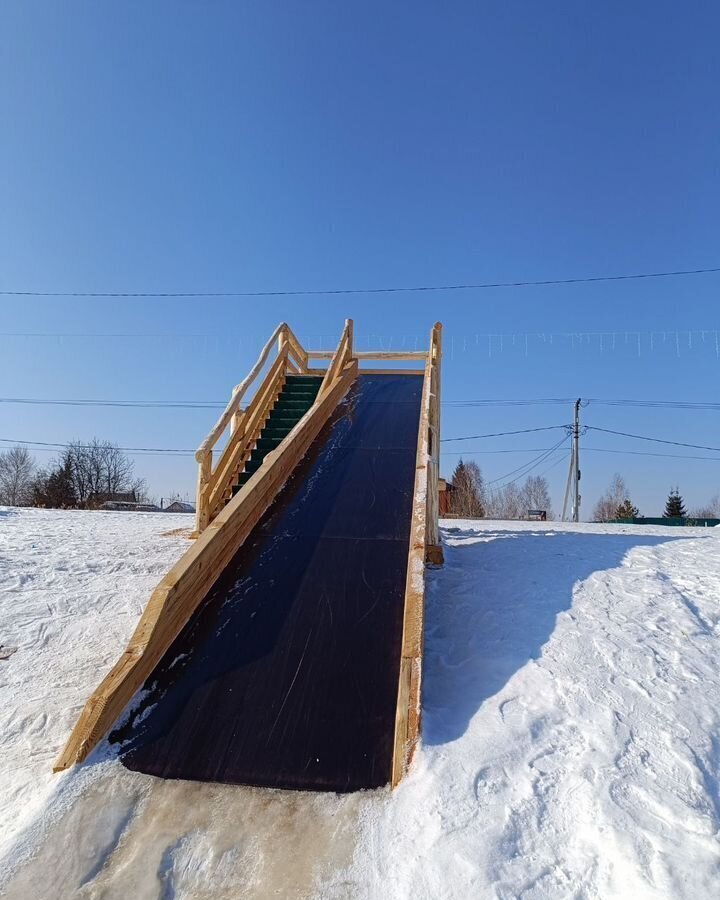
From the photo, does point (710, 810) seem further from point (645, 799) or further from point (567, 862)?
point (567, 862)

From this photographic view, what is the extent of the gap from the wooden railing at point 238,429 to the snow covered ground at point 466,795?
2.54 metres

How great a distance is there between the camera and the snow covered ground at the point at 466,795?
7.80 ft

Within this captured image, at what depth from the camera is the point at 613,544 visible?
766 centimetres

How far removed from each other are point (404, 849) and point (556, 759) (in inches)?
36.6

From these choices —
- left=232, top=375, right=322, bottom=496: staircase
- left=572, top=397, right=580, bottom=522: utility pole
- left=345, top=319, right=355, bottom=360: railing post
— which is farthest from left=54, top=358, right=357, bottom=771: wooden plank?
left=572, top=397, right=580, bottom=522: utility pole

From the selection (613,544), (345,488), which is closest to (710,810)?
(345,488)

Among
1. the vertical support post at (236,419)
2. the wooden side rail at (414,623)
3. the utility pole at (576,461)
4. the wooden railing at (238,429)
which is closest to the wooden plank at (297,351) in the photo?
the wooden railing at (238,429)

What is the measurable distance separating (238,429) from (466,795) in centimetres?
614

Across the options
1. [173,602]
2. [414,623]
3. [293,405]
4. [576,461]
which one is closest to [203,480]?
[173,602]

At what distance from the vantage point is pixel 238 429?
8.16m

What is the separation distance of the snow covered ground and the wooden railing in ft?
8.34

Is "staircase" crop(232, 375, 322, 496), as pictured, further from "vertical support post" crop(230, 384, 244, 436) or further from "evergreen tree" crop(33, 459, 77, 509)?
"evergreen tree" crop(33, 459, 77, 509)

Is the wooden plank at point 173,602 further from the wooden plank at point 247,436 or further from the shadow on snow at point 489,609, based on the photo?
the shadow on snow at point 489,609

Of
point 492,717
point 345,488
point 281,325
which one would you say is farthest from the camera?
point 281,325
